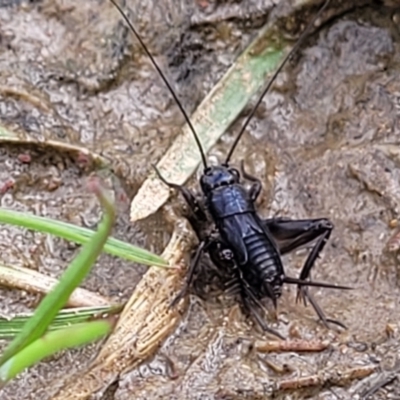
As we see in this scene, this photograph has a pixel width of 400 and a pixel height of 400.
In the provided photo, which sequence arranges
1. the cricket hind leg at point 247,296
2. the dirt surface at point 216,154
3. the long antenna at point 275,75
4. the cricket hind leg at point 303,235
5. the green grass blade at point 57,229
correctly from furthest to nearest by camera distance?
the long antenna at point 275,75
the cricket hind leg at point 303,235
the cricket hind leg at point 247,296
the dirt surface at point 216,154
the green grass blade at point 57,229

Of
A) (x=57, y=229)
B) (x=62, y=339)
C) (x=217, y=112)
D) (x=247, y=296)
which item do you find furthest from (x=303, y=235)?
(x=62, y=339)

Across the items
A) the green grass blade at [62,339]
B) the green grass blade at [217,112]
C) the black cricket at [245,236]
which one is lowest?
the black cricket at [245,236]

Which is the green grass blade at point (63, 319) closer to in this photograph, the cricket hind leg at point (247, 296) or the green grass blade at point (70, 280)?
the cricket hind leg at point (247, 296)

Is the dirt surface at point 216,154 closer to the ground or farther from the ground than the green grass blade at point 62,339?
closer to the ground

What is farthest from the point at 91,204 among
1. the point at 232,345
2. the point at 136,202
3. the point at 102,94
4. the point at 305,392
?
the point at 305,392

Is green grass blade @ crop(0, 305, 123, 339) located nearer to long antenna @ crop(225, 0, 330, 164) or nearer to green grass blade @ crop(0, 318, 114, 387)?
green grass blade @ crop(0, 318, 114, 387)

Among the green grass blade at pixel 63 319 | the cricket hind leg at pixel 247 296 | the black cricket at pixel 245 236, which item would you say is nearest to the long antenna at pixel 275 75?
the black cricket at pixel 245 236

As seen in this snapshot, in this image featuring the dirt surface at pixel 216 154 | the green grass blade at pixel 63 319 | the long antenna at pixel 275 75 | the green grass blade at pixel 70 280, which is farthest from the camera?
the long antenna at pixel 275 75

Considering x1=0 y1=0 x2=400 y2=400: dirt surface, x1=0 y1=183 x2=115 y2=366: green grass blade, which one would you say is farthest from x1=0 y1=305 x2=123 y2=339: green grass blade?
x1=0 y1=183 x2=115 y2=366: green grass blade
